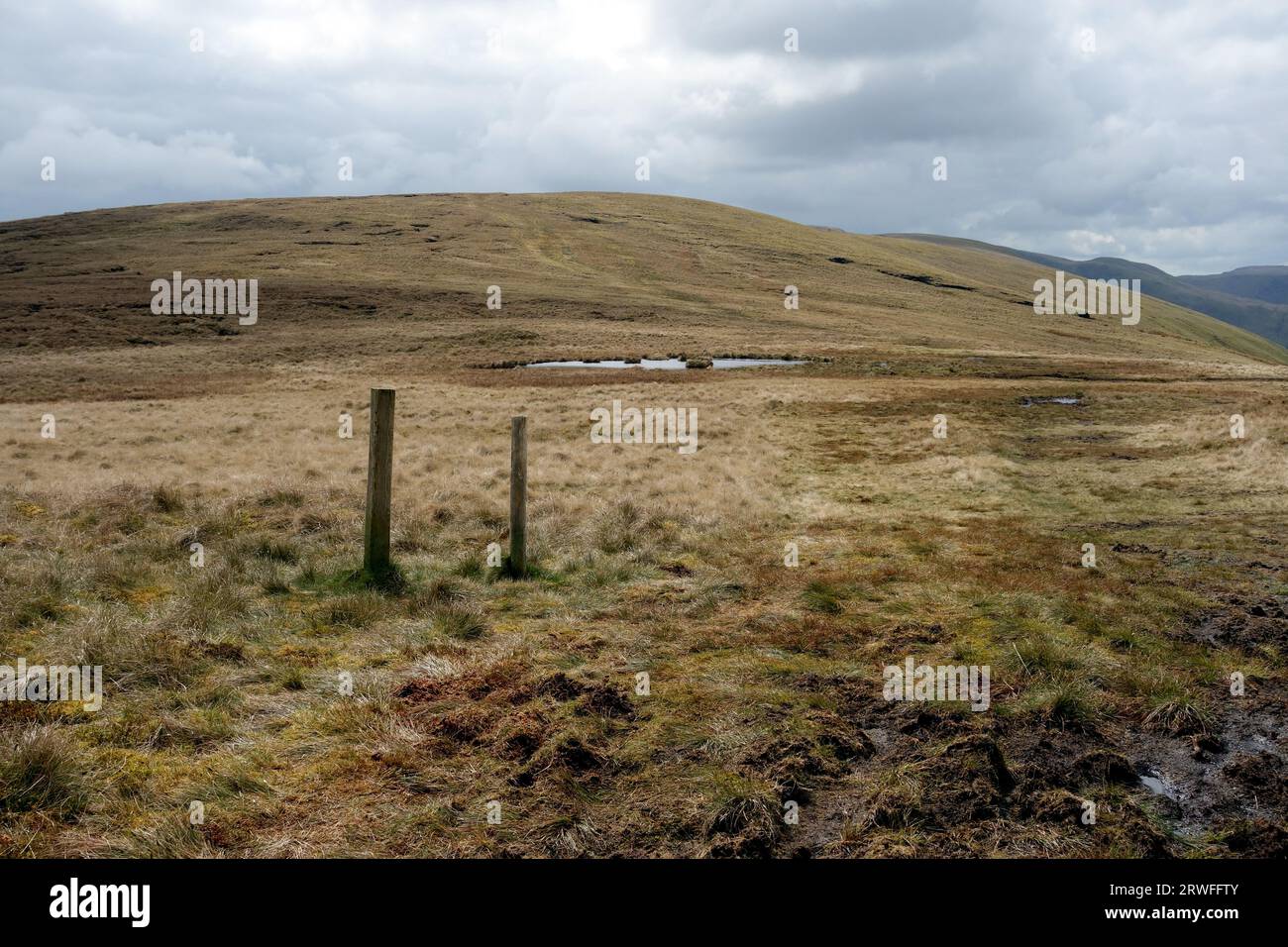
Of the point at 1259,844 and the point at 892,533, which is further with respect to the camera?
the point at 892,533

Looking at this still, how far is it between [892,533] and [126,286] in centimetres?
8685

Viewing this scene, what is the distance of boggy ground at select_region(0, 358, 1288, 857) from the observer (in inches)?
210

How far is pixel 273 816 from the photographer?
208 inches

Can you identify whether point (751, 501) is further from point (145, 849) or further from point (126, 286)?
point (126, 286)

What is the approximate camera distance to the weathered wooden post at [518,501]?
35.9ft

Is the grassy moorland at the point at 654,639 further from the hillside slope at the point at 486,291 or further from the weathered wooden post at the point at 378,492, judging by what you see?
the hillside slope at the point at 486,291

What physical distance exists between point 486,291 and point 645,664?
265 ft

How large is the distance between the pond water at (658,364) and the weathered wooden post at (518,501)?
136ft

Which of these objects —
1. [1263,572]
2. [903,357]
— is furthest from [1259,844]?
[903,357]

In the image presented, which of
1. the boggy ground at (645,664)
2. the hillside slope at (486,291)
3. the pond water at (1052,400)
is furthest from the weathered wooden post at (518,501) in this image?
the hillside slope at (486,291)

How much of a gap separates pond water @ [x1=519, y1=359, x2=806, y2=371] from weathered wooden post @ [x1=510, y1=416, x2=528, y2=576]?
41.4m
